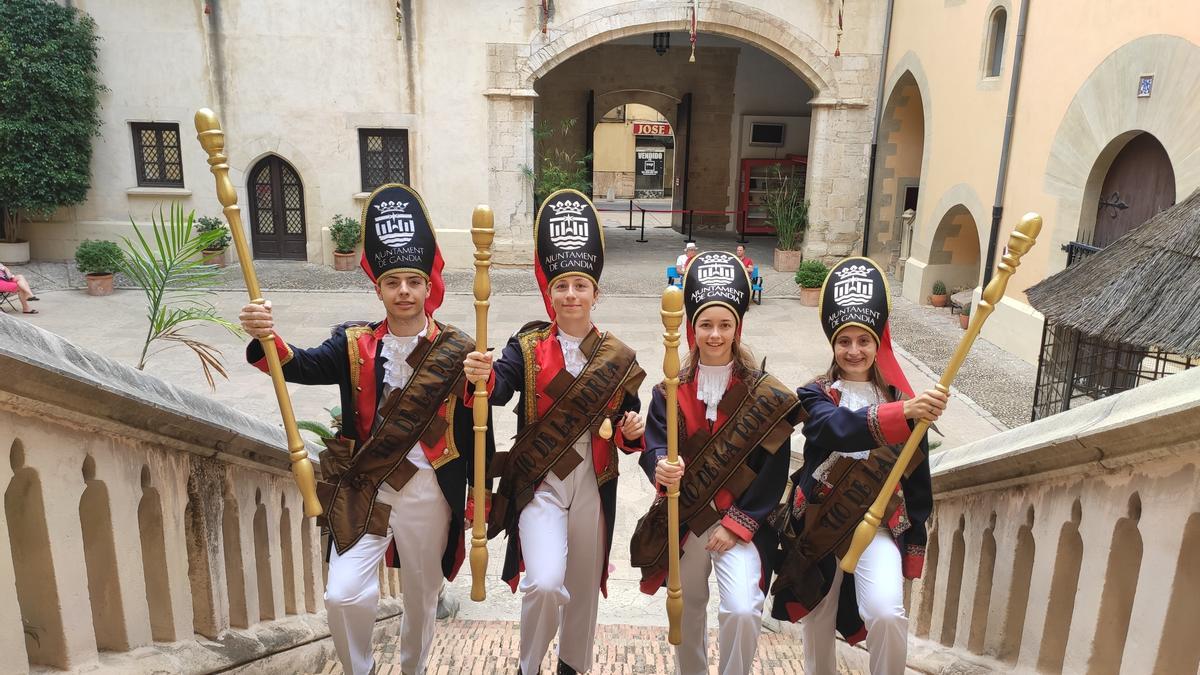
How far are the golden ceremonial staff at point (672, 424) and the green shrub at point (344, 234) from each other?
14.5m

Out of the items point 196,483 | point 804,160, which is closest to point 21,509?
point 196,483

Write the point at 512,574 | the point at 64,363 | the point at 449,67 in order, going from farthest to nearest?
the point at 449,67 < the point at 512,574 < the point at 64,363

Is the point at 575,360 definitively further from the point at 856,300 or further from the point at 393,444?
the point at 856,300

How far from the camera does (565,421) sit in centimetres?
350

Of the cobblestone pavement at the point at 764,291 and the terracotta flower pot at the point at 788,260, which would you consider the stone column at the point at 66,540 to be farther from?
the terracotta flower pot at the point at 788,260

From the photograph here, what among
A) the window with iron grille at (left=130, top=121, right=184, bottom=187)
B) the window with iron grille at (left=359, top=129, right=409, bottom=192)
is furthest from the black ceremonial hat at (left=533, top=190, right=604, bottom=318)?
the window with iron grille at (left=130, top=121, right=184, bottom=187)

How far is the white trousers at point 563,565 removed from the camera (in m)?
3.34

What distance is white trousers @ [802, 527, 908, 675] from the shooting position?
3107mm

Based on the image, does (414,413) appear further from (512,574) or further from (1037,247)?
(1037,247)

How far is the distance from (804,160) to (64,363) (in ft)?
71.2

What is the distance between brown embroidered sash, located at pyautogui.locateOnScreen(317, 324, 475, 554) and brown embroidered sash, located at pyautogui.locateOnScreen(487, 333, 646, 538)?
356 millimetres

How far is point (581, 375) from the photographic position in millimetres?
3518

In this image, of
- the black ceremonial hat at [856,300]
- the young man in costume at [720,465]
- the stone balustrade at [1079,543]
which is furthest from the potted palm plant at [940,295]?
the young man in costume at [720,465]

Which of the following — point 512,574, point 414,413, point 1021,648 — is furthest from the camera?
point 512,574
